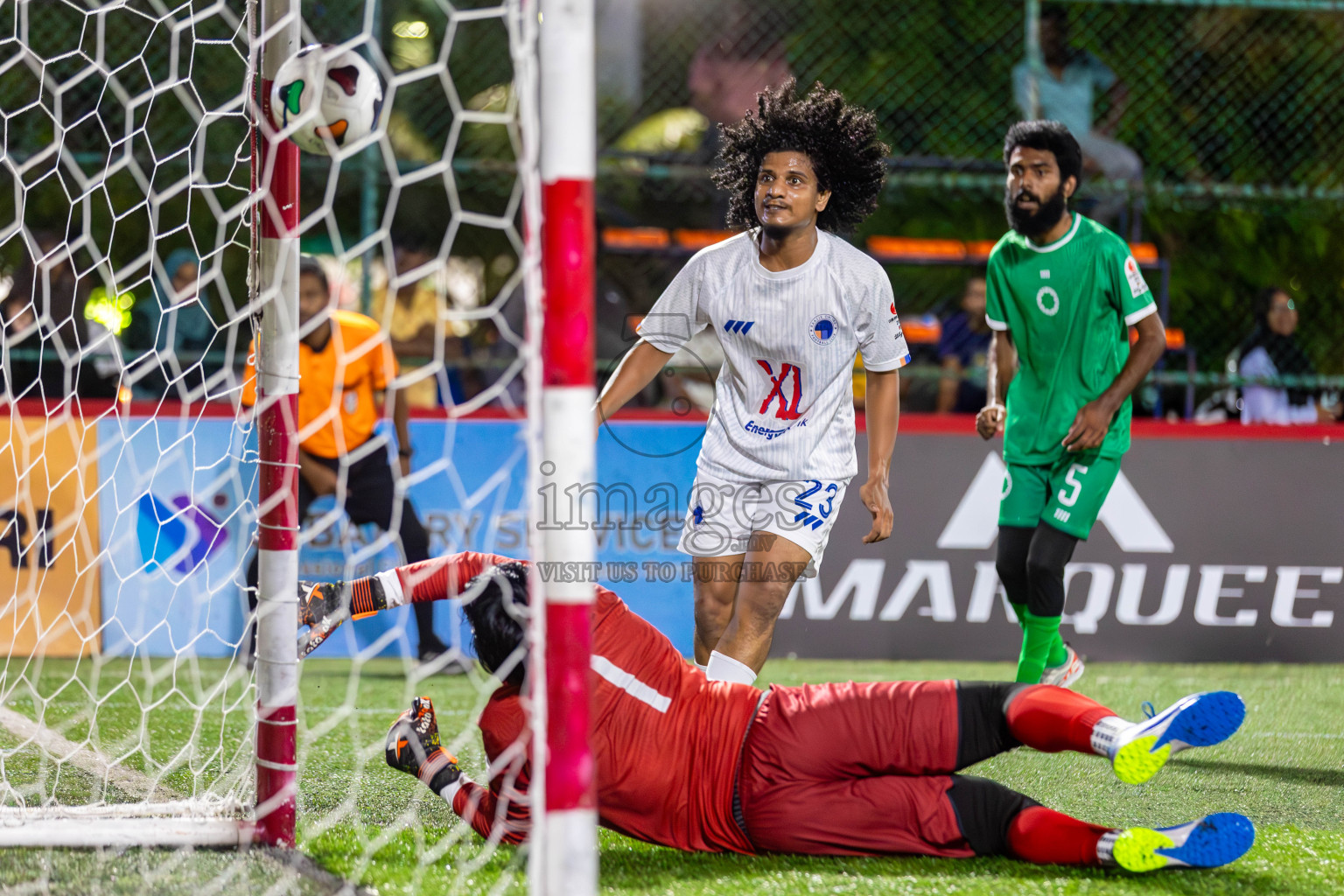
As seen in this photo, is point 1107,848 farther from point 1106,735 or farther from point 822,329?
point 822,329

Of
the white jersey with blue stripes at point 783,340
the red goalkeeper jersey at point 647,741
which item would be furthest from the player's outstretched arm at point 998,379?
the red goalkeeper jersey at point 647,741

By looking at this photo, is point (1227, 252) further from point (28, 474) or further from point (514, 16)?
point (514, 16)

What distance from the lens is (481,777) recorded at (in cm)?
376

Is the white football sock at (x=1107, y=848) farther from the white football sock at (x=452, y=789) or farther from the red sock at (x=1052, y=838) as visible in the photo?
the white football sock at (x=452, y=789)

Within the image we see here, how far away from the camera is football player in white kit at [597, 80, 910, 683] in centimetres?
371

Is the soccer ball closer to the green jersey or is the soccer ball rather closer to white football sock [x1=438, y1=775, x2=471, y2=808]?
white football sock [x1=438, y1=775, x2=471, y2=808]

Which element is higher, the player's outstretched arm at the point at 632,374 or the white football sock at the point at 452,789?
the player's outstretched arm at the point at 632,374

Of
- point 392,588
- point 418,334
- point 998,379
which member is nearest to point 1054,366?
point 998,379

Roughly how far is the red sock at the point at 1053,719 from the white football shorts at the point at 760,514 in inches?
39.8

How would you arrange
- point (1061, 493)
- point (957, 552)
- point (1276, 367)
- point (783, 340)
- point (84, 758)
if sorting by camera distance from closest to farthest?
point (783, 340) → point (84, 758) → point (1061, 493) → point (957, 552) → point (1276, 367)

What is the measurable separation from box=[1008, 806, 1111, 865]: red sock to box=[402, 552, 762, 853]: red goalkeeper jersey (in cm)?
61

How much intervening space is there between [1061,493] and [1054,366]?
0.48 meters

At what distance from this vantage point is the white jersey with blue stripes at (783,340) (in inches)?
147

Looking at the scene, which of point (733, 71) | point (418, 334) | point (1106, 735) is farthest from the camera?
point (733, 71)
